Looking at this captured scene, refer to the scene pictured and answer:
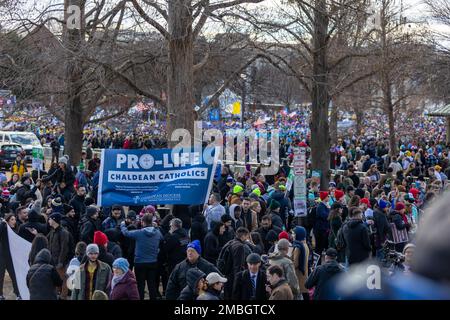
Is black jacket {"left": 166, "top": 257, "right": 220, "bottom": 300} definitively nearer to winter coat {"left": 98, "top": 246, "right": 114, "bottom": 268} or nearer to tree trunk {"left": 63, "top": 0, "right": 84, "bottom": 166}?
winter coat {"left": 98, "top": 246, "right": 114, "bottom": 268}

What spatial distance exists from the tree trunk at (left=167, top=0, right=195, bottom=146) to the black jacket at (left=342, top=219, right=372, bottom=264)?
17.3ft

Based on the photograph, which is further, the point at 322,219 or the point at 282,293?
the point at 322,219

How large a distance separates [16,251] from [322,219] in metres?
5.48

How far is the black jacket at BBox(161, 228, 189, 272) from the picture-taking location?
11148mm

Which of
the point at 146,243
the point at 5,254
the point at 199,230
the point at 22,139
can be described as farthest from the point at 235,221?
the point at 22,139

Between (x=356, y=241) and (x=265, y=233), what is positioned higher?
(x=265, y=233)

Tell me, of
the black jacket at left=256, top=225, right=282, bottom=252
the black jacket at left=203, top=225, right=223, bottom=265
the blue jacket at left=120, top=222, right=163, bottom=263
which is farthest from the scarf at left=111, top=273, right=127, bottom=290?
the black jacket at left=256, top=225, right=282, bottom=252

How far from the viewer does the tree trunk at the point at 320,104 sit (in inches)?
882

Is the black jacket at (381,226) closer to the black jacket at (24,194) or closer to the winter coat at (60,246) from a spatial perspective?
the winter coat at (60,246)

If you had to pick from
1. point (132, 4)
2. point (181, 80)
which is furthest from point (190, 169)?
point (132, 4)

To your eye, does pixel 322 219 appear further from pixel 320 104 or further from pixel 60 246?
pixel 320 104

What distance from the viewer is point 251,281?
Result: 29.4ft

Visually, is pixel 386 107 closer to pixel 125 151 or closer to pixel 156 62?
pixel 156 62

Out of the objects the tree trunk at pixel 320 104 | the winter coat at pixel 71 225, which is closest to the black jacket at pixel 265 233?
the winter coat at pixel 71 225
